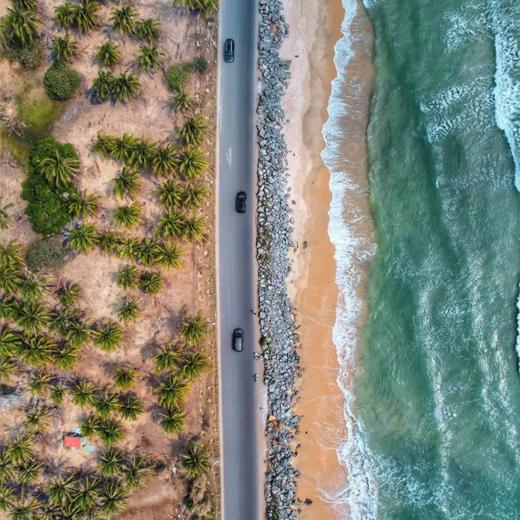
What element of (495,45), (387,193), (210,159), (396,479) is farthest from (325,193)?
(396,479)

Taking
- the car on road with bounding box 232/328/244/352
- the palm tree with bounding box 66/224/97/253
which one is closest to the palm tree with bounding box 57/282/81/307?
the palm tree with bounding box 66/224/97/253

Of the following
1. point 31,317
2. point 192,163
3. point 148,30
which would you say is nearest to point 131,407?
point 31,317

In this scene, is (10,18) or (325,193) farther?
(325,193)

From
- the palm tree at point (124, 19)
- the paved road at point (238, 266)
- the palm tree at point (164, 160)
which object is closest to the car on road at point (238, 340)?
the paved road at point (238, 266)

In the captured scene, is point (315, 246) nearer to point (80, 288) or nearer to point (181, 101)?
point (181, 101)

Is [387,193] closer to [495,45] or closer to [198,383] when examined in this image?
[495,45]

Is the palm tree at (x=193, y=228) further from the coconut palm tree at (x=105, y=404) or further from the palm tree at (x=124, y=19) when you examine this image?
the palm tree at (x=124, y=19)
